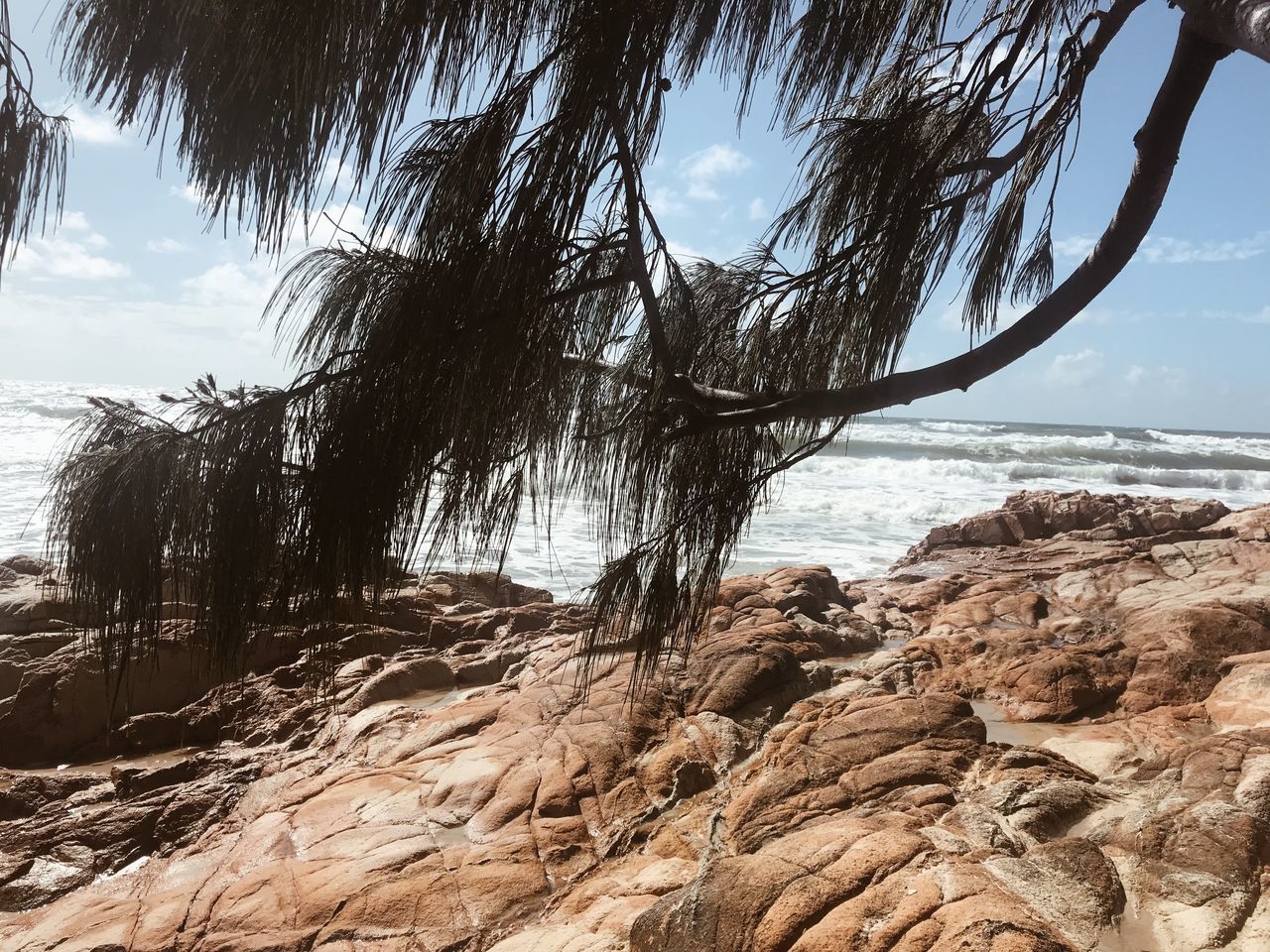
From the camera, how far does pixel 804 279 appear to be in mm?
1368

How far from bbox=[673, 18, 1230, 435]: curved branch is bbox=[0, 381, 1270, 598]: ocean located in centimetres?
401

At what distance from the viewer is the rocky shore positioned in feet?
5.86

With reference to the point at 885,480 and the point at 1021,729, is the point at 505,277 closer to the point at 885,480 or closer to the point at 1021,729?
the point at 1021,729

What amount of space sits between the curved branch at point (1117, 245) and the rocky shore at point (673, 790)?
0.74 metres

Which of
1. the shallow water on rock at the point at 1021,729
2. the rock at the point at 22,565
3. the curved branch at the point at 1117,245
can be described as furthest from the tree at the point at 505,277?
the rock at the point at 22,565

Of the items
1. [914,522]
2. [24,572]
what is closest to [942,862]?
[24,572]

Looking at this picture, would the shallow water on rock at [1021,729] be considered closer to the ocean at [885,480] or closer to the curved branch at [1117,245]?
the ocean at [885,480]

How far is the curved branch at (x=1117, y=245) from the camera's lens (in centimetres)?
105

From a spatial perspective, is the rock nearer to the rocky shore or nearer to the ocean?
the ocean

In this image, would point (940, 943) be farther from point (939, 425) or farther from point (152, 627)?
point (939, 425)

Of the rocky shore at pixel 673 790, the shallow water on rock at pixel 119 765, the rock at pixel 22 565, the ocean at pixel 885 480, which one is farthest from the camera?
the ocean at pixel 885 480

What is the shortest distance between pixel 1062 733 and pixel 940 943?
6.91 feet

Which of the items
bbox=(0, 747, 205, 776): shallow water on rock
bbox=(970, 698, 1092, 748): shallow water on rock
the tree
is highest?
the tree

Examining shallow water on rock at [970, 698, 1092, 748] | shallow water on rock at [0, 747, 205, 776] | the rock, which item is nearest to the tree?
shallow water on rock at [970, 698, 1092, 748]
